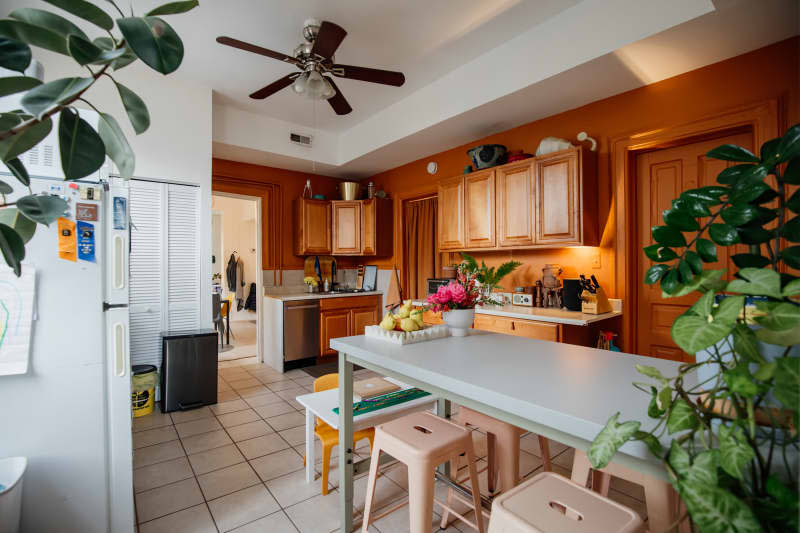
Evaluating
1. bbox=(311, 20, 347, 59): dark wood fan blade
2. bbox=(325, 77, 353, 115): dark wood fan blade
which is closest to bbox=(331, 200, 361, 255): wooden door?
bbox=(325, 77, 353, 115): dark wood fan blade

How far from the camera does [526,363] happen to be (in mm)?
1420

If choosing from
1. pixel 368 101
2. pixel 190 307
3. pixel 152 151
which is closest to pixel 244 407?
pixel 190 307

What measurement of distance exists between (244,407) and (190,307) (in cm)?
120

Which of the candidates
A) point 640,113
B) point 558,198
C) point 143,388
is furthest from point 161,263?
point 640,113

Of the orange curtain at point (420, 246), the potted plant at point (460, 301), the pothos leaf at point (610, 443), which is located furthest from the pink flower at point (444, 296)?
the orange curtain at point (420, 246)

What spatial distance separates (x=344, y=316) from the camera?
5320 mm

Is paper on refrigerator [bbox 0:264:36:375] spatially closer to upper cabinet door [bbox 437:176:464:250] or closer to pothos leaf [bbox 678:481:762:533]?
pothos leaf [bbox 678:481:762:533]

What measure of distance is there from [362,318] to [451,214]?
6.88 ft

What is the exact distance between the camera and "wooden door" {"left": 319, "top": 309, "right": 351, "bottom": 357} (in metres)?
5.11

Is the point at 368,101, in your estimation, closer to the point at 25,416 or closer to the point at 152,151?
the point at 152,151

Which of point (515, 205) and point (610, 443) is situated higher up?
point (515, 205)

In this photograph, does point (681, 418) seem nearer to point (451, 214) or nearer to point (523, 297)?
point (523, 297)

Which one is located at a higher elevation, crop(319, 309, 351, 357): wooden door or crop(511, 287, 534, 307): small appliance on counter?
crop(511, 287, 534, 307): small appliance on counter

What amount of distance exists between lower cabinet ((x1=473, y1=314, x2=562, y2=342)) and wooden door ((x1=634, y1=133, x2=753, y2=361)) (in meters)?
0.82
